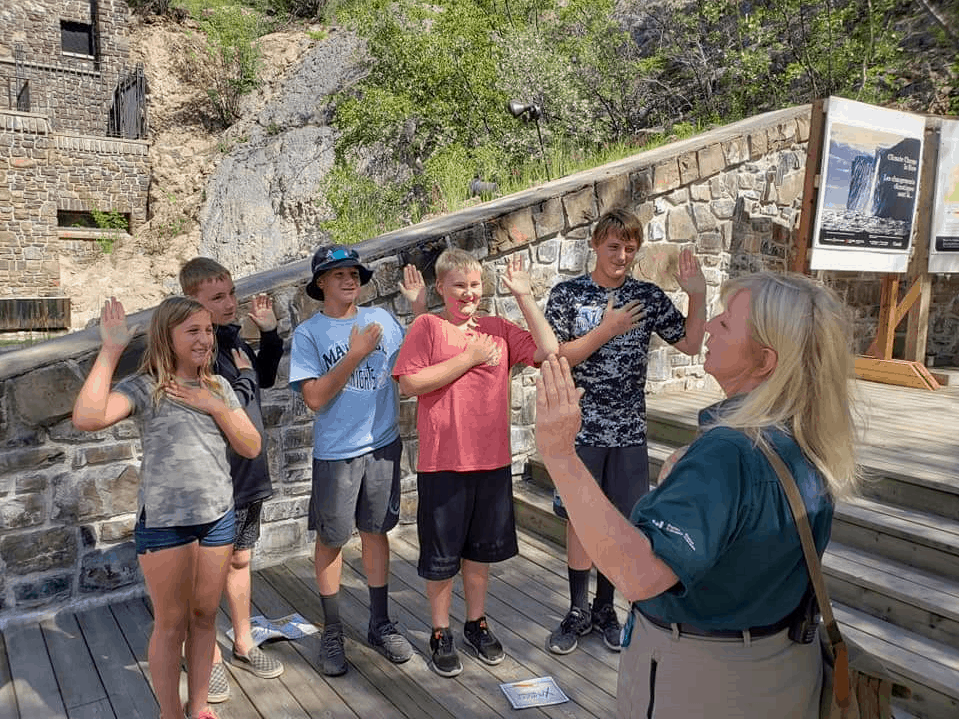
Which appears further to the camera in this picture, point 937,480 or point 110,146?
point 110,146

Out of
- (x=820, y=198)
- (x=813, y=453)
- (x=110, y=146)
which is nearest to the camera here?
(x=813, y=453)

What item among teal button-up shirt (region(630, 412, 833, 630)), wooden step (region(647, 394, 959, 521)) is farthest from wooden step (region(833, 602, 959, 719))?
teal button-up shirt (region(630, 412, 833, 630))

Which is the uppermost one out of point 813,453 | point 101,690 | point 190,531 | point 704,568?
point 813,453

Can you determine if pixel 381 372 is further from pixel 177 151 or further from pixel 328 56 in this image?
pixel 177 151

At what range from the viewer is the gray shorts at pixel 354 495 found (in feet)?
A: 10.4

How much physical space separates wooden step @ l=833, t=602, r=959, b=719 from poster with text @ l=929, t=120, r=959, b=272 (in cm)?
426

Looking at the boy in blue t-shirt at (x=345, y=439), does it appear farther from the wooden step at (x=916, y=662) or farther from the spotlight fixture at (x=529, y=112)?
the spotlight fixture at (x=529, y=112)

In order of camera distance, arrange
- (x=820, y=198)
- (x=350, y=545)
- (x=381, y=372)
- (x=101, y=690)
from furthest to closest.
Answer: (x=820, y=198) → (x=350, y=545) → (x=381, y=372) → (x=101, y=690)

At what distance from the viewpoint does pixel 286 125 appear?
55.6ft

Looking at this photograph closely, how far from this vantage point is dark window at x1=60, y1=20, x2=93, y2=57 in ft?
74.7

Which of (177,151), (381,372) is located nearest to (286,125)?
(177,151)

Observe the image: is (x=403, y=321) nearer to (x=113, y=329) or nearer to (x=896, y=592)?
(x=113, y=329)

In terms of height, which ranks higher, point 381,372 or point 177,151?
point 177,151

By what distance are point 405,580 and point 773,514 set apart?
3.02 metres
